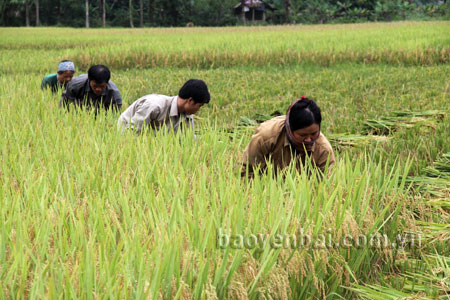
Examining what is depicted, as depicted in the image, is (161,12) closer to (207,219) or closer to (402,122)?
(402,122)

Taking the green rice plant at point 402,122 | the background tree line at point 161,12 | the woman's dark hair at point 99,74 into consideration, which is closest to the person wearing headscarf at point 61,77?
the woman's dark hair at point 99,74

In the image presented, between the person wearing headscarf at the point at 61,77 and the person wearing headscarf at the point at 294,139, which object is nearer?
the person wearing headscarf at the point at 294,139

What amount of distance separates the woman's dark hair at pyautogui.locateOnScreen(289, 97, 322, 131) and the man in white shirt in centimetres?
102

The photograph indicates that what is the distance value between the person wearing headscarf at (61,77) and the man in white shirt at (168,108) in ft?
5.21

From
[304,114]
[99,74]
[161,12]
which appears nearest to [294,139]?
[304,114]

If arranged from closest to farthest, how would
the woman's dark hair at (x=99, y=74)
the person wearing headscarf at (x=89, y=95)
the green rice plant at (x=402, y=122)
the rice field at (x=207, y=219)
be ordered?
the rice field at (x=207, y=219) → the woman's dark hair at (x=99, y=74) → the person wearing headscarf at (x=89, y=95) → the green rice plant at (x=402, y=122)

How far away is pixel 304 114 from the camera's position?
2.59m

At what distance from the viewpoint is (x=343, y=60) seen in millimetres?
10578

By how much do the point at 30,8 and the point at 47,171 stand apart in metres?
46.4

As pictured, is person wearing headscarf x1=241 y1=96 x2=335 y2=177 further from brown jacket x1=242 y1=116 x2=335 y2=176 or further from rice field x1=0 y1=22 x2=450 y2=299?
rice field x1=0 y1=22 x2=450 y2=299

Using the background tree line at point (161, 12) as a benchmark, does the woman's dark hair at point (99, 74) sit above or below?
below

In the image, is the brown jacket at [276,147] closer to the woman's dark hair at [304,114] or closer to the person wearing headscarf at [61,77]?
the woman's dark hair at [304,114]

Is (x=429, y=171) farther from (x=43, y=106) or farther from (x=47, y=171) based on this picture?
(x=43, y=106)

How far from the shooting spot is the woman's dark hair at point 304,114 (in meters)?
2.59
